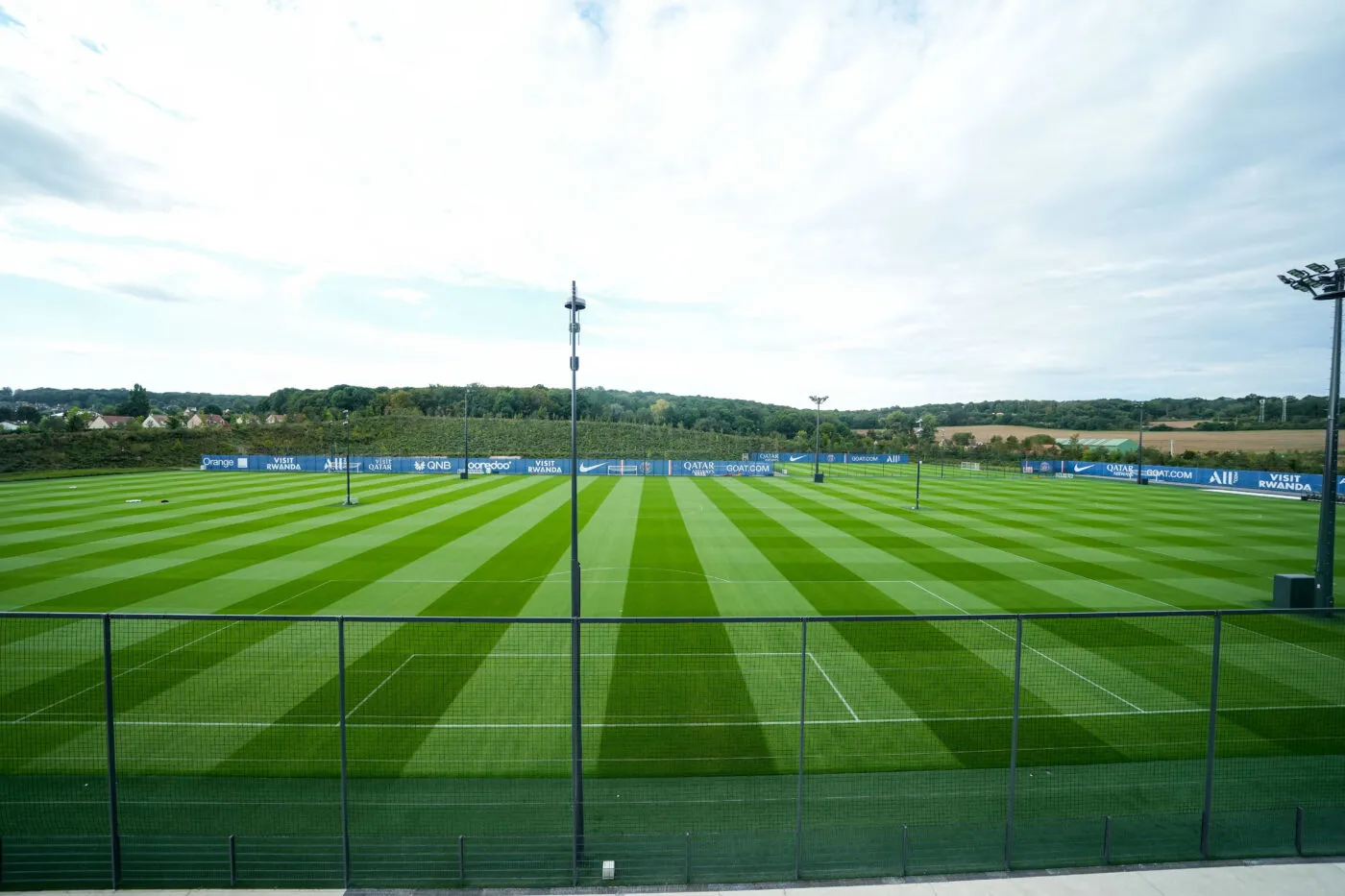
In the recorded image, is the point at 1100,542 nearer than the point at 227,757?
No

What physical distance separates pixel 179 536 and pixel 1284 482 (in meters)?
75.6

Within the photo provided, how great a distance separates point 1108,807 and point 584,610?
12.6 meters

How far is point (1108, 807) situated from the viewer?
31.8 ft

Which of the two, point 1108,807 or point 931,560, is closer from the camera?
point 1108,807

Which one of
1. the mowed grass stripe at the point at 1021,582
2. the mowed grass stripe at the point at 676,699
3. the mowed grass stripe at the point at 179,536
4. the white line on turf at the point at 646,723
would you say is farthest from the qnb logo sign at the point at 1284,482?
the mowed grass stripe at the point at 179,536

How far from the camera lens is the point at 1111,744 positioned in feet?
37.6

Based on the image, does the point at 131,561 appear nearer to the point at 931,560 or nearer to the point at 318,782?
the point at 318,782

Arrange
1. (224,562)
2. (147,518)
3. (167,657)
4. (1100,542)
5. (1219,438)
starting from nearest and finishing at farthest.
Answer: (167,657) < (224,562) < (1100,542) < (147,518) < (1219,438)

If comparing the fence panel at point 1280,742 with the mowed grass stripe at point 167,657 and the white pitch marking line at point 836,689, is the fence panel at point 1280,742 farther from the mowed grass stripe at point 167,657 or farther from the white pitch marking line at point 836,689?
the mowed grass stripe at point 167,657

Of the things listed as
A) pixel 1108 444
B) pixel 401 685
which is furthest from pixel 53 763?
pixel 1108 444

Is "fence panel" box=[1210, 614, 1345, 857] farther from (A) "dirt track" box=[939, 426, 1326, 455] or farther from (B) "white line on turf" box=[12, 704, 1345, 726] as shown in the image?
(A) "dirt track" box=[939, 426, 1326, 455]

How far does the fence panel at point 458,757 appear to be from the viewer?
8453mm

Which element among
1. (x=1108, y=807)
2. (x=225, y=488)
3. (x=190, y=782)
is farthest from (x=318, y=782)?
(x=225, y=488)

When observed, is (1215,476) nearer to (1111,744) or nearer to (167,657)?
(1111,744)
